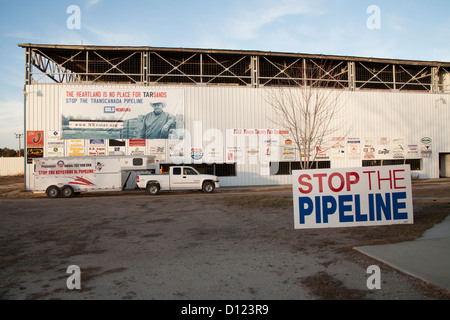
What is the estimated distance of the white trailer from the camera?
18891mm

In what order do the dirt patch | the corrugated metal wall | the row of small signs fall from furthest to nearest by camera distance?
1. the corrugated metal wall
2. the row of small signs
3. the dirt patch

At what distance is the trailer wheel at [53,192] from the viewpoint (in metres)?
18.8

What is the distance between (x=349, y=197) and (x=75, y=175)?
17.3m

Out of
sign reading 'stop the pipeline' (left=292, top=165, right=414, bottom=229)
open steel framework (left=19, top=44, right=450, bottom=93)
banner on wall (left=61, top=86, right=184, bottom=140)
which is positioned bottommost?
sign reading 'stop the pipeline' (left=292, top=165, right=414, bottom=229)

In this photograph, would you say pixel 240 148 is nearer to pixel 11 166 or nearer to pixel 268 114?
pixel 268 114

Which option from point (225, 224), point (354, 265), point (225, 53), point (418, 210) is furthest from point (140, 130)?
point (354, 265)

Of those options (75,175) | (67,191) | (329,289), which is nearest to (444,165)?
(329,289)

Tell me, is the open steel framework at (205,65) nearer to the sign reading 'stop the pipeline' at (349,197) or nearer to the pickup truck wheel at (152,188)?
the pickup truck wheel at (152,188)

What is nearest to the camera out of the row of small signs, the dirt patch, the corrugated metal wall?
the dirt patch

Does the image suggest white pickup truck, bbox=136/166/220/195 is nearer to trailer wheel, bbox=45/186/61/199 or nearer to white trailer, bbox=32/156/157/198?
white trailer, bbox=32/156/157/198

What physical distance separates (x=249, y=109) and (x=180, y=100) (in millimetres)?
5893

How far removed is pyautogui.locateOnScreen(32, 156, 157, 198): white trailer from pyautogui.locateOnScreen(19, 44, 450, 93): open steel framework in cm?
757

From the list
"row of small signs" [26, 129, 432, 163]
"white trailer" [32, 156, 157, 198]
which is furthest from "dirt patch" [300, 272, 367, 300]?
"row of small signs" [26, 129, 432, 163]

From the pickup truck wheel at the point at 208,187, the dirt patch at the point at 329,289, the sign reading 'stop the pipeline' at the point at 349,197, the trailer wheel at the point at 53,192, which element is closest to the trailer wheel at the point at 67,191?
the trailer wheel at the point at 53,192
